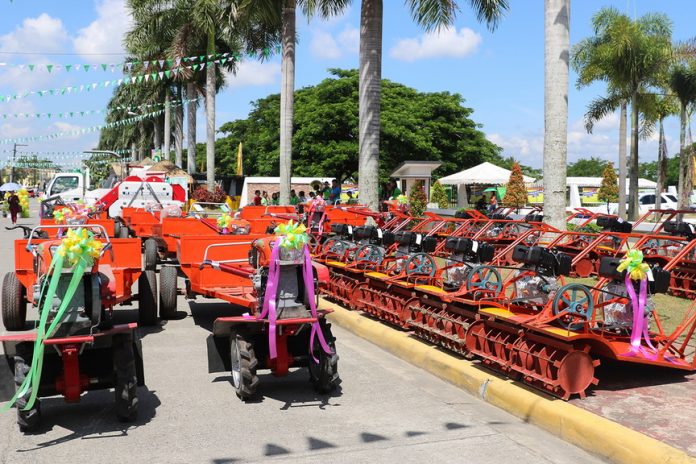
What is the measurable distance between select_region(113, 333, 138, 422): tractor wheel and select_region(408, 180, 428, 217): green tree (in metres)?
20.5

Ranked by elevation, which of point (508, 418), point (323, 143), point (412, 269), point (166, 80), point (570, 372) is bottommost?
point (508, 418)

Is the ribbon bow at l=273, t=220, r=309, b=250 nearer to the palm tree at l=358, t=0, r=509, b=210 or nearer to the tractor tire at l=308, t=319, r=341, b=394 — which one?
the tractor tire at l=308, t=319, r=341, b=394

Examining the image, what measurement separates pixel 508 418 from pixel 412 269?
346cm

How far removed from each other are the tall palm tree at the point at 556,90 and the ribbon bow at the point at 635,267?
5.61m

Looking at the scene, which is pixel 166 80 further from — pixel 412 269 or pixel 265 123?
pixel 412 269

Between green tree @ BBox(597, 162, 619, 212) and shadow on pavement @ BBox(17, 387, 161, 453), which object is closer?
shadow on pavement @ BBox(17, 387, 161, 453)

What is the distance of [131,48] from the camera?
124 ft

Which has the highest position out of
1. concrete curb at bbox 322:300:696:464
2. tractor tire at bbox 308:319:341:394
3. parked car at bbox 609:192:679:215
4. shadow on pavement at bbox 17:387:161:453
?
parked car at bbox 609:192:679:215

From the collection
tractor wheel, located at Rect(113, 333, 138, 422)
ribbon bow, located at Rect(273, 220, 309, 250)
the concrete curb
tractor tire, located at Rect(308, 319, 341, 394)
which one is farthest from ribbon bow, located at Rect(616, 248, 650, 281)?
tractor wheel, located at Rect(113, 333, 138, 422)

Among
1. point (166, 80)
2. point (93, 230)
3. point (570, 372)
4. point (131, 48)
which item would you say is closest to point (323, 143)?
point (166, 80)

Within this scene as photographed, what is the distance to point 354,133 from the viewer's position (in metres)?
47.0

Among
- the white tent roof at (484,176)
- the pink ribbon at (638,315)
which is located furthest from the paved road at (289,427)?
the white tent roof at (484,176)

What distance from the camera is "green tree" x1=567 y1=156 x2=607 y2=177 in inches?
4237

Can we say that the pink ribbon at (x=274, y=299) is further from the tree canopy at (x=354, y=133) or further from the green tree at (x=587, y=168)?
the green tree at (x=587, y=168)
